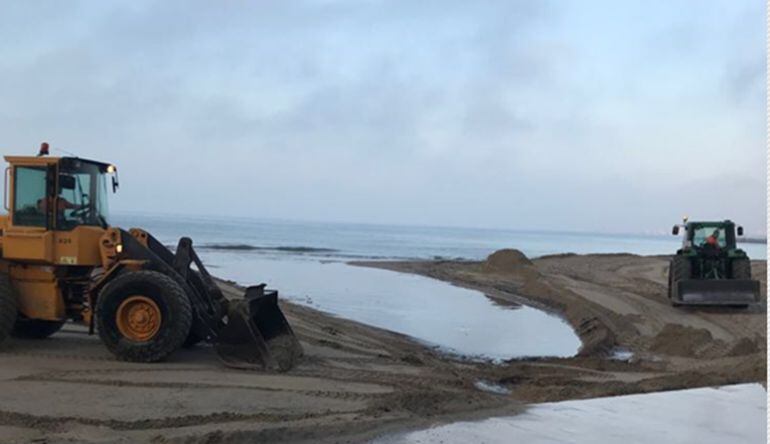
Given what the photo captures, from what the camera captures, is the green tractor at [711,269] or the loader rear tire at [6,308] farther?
the green tractor at [711,269]

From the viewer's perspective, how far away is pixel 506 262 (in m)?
30.6

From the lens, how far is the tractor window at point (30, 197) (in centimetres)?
960

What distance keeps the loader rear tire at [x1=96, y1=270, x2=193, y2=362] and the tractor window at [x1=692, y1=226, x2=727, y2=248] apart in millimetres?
14374

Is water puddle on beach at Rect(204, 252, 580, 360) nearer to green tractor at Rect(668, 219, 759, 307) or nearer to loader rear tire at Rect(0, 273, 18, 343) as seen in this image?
green tractor at Rect(668, 219, 759, 307)

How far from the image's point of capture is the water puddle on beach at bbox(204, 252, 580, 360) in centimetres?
1288

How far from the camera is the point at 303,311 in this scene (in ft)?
51.0

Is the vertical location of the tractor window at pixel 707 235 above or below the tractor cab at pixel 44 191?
below

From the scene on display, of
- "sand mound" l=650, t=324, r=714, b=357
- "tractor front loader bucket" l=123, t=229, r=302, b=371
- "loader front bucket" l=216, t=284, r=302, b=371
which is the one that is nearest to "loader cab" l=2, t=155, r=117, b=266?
"tractor front loader bucket" l=123, t=229, r=302, b=371

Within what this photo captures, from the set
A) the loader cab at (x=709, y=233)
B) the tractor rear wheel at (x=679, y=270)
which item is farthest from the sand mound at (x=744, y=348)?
the loader cab at (x=709, y=233)

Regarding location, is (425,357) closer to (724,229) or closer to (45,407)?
(45,407)

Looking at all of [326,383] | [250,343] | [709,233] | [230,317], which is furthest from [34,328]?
[709,233]

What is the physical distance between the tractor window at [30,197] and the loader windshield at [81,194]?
217 mm

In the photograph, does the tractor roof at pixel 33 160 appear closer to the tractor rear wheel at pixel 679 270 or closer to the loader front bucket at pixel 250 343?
the loader front bucket at pixel 250 343

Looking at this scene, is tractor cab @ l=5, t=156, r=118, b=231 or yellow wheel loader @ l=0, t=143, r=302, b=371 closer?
yellow wheel loader @ l=0, t=143, r=302, b=371
